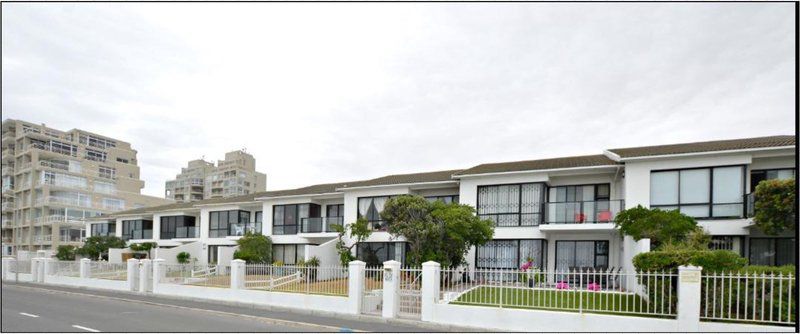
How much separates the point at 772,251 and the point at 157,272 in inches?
966

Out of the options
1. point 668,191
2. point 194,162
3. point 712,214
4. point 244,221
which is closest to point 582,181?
point 668,191

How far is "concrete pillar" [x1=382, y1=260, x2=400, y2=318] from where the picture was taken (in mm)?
15837

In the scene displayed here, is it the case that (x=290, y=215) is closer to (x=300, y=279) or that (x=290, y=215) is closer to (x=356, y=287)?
(x=300, y=279)

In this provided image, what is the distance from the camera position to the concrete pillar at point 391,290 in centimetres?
1584

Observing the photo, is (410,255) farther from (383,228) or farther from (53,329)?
(53,329)

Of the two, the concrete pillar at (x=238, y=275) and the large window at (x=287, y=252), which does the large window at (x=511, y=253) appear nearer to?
the concrete pillar at (x=238, y=275)

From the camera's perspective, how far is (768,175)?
66.1 feet

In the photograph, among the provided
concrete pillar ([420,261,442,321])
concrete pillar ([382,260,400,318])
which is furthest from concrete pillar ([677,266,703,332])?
concrete pillar ([382,260,400,318])

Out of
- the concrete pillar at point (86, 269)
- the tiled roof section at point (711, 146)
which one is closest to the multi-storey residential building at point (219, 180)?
the concrete pillar at point (86, 269)

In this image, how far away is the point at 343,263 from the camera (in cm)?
2567

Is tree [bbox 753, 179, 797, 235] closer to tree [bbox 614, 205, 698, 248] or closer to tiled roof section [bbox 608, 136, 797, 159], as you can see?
tree [bbox 614, 205, 698, 248]

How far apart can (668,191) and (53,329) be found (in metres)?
20.6

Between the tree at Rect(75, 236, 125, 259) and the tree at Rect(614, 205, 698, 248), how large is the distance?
35954mm

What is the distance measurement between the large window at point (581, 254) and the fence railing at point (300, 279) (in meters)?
10.5
